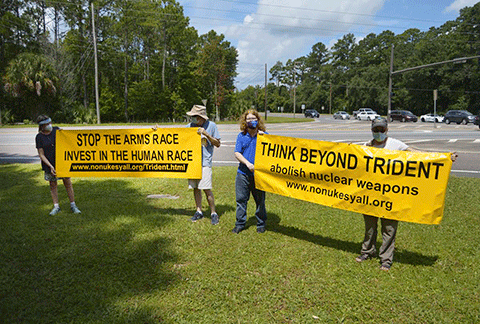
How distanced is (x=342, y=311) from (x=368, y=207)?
1.37 meters

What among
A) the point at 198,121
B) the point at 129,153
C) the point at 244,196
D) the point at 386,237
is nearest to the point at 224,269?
the point at 244,196

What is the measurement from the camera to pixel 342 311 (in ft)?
10.9

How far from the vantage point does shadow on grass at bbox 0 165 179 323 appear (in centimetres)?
333

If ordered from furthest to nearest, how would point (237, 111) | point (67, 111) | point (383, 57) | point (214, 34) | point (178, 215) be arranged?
1. point (383, 57)
2. point (214, 34)
3. point (237, 111)
4. point (67, 111)
5. point (178, 215)

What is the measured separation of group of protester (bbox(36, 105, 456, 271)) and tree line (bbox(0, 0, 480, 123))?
29.3 meters

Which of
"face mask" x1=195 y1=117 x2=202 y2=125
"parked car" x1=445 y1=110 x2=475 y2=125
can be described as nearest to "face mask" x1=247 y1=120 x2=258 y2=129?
"face mask" x1=195 y1=117 x2=202 y2=125

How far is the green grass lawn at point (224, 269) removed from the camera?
3.32 metres

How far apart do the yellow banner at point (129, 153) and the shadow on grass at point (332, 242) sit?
1495 millimetres

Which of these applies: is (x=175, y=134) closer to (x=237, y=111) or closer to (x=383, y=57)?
(x=237, y=111)

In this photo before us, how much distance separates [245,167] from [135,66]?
43162 mm

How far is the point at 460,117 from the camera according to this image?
3909cm

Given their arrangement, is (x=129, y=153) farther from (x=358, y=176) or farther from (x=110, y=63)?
(x=110, y=63)

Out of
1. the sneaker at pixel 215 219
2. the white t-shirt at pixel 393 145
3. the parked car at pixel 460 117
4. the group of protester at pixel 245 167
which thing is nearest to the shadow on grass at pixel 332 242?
the group of protester at pixel 245 167

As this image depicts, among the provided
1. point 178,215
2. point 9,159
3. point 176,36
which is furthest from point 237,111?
point 178,215
